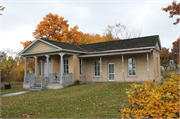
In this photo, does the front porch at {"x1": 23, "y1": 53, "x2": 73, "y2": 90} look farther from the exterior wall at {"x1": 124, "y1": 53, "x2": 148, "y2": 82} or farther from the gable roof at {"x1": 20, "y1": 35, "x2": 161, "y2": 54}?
the exterior wall at {"x1": 124, "y1": 53, "x2": 148, "y2": 82}

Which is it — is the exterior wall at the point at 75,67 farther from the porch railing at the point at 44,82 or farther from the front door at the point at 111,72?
the front door at the point at 111,72

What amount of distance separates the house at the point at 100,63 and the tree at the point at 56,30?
9.50m

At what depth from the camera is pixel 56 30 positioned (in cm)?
2983

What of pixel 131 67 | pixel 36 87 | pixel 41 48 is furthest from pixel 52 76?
pixel 131 67

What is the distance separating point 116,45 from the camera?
61.5 ft

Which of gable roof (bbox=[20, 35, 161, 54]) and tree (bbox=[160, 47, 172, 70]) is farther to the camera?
tree (bbox=[160, 47, 172, 70])

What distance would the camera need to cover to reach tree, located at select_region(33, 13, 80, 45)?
28.0m

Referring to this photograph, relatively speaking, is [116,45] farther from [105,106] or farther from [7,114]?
[7,114]

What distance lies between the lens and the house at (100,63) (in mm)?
15797

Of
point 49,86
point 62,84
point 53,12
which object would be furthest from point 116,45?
point 53,12

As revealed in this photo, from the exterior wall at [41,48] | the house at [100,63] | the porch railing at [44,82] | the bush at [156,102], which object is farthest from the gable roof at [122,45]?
the bush at [156,102]

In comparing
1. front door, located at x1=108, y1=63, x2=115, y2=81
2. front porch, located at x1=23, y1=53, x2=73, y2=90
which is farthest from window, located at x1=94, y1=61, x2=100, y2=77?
front porch, located at x1=23, y1=53, x2=73, y2=90

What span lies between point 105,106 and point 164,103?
5.01m

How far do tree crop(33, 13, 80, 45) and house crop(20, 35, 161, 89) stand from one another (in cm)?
950
